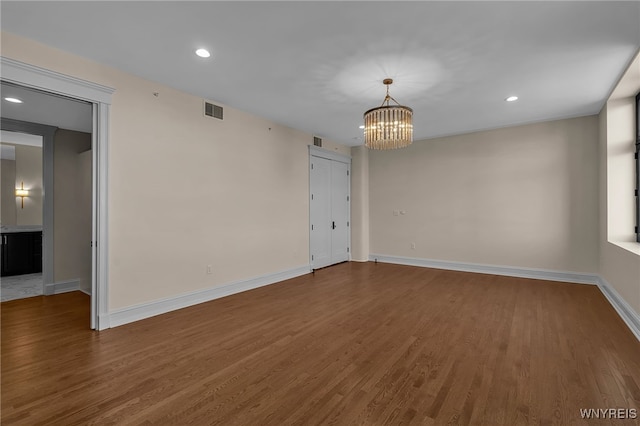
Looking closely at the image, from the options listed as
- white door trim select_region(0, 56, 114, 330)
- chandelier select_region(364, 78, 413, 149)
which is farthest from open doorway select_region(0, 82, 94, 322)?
chandelier select_region(364, 78, 413, 149)

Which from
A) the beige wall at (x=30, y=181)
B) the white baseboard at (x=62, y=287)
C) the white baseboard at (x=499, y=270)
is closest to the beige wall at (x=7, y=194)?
the beige wall at (x=30, y=181)

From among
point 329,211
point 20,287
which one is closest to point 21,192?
point 20,287

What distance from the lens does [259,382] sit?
229 cm

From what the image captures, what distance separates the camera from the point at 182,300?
404 centimetres

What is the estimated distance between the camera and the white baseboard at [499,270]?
527cm

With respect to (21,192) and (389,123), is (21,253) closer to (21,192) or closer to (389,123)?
(21,192)

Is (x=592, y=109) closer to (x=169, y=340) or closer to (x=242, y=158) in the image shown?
(x=242, y=158)

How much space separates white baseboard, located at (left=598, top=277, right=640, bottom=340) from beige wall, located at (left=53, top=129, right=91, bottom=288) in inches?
290

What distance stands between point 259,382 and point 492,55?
151 inches

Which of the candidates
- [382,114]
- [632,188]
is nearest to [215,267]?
[382,114]

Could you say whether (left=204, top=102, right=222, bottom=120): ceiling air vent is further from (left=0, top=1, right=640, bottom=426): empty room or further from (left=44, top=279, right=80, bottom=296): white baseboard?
(left=44, top=279, right=80, bottom=296): white baseboard

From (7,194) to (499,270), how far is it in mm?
11172

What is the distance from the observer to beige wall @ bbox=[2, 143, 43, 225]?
6.86 meters

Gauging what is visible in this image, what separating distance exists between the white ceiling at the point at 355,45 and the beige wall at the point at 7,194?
6.25 m
